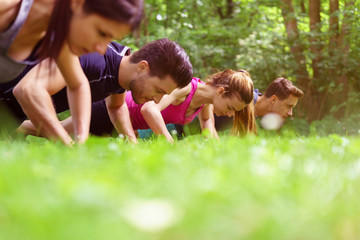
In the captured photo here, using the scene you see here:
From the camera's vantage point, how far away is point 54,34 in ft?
8.18

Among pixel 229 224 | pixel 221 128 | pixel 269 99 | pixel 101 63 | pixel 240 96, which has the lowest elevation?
pixel 221 128

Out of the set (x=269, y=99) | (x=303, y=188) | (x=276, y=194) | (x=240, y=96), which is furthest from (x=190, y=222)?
(x=269, y=99)

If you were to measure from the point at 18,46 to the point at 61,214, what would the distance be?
88.9 inches

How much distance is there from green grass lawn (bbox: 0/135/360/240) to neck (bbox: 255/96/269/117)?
5.52 m

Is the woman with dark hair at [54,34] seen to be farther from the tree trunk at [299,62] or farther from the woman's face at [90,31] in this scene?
the tree trunk at [299,62]

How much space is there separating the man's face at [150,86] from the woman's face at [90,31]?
1.73 metres

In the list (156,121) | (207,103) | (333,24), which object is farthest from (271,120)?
(333,24)

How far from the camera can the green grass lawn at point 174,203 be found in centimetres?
89

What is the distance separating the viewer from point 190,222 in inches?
37.4

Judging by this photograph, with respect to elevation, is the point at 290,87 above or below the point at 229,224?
below

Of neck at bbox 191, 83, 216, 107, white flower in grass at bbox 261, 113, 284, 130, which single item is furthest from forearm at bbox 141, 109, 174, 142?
white flower in grass at bbox 261, 113, 284, 130

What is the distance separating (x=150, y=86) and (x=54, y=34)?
1.94 meters

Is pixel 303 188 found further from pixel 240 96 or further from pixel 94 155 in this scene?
pixel 240 96

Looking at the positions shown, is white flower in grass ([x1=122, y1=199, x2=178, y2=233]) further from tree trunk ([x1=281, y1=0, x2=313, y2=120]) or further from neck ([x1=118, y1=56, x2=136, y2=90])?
tree trunk ([x1=281, y1=0, x2=313, y2=120])
